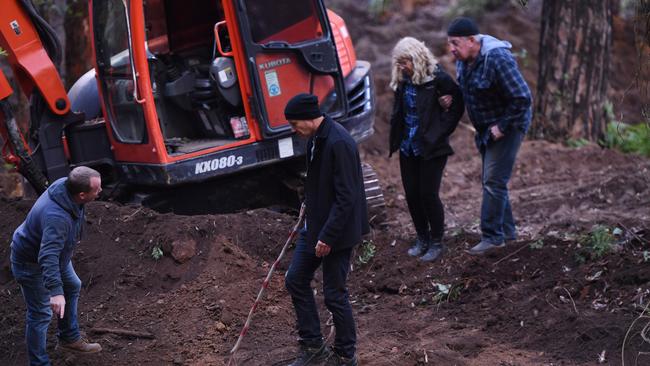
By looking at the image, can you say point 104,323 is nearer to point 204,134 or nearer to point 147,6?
point 204,134

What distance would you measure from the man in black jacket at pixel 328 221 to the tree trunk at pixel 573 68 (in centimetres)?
708

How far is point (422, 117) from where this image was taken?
750 centimetres

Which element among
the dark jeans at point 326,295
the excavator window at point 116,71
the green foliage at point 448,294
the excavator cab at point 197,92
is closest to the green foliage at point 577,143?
the excavator cab at point 197,92

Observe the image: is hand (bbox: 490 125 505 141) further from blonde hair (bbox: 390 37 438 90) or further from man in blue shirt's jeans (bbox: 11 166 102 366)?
man in blue shirt's jeans (bbox: 11 166 102 366)

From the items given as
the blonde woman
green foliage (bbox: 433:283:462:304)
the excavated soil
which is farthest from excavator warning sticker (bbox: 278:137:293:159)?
green foliage (bbox: 433:283:462:304)

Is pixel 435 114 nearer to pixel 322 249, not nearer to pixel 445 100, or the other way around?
pixel 445 100

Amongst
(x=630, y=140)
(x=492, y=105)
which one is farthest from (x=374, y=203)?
(x=630, y=140)

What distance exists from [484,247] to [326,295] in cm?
244

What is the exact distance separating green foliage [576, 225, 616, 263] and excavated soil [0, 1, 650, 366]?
3 cm

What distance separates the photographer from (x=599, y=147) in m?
11.9

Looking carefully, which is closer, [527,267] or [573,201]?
[527,267]

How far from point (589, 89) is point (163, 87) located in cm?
620

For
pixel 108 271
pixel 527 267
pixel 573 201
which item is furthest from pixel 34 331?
pixel 573 201

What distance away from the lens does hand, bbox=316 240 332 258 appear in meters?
5.55
